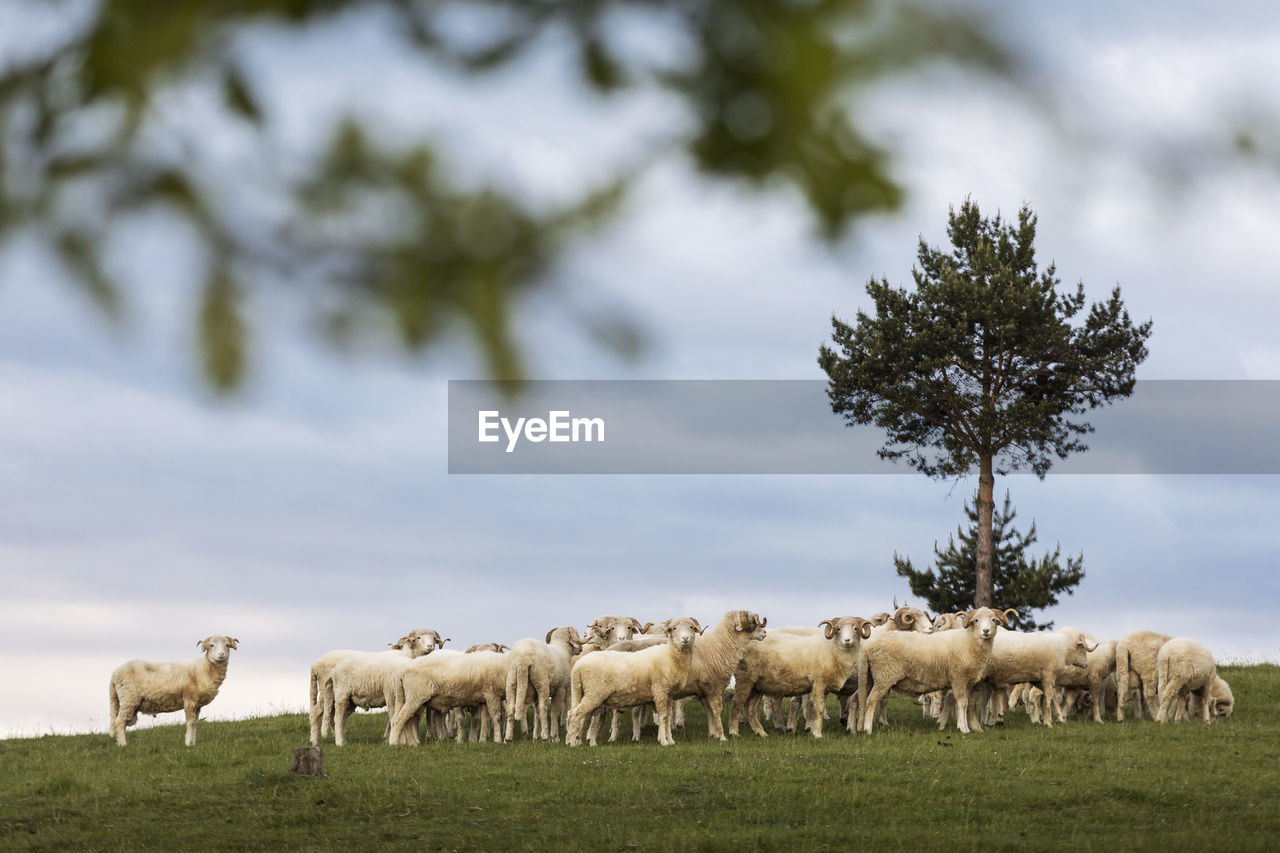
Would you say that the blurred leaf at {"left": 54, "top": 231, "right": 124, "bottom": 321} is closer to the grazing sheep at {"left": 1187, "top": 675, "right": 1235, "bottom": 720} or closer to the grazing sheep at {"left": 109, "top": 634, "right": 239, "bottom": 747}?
the grazing sheep at {"left": 109, "top": 634, "right": 239, "bottom": 747}

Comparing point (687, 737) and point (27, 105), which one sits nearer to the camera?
point (27, 105)

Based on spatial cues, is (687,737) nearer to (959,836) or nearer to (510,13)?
(959,836)

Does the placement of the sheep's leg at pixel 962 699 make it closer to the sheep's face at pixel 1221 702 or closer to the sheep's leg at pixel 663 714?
the sheep's leg at pixel 663 714

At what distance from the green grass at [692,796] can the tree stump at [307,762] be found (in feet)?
0.75

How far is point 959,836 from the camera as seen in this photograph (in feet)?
34.7

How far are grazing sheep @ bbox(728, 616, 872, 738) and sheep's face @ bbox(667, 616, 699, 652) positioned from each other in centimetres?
96

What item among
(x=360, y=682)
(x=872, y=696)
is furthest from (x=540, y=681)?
(x=872, y=696)

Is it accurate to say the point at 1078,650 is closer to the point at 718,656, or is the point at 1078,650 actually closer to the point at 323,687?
the point at 718,656

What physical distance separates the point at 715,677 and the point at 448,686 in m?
3.68

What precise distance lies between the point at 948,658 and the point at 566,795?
7225 millimetres

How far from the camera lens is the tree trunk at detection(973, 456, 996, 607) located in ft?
101

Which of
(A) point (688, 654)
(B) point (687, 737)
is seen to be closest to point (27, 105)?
(A) point (688, 654)

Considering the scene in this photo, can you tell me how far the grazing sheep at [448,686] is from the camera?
1745 centimetres

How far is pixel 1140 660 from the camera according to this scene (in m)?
20.1
